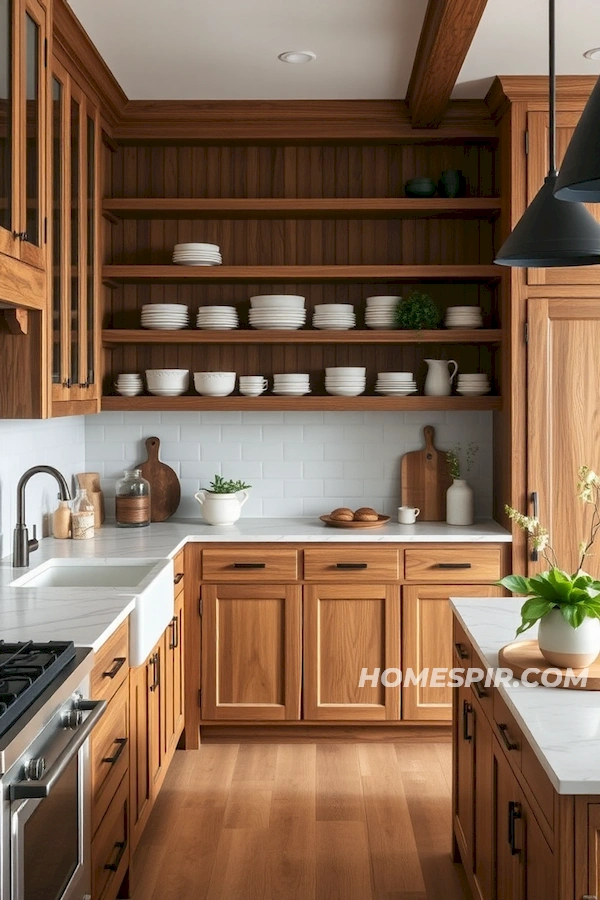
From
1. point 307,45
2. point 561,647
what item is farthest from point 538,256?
point 307,45

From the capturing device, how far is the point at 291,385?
452 cm

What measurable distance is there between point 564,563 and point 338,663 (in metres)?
1.11

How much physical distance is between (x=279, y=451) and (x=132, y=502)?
83cm

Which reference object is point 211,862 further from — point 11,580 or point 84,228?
point 84,228

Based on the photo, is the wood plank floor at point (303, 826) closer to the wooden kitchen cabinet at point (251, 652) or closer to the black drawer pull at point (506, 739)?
the wooden kitchen cabinet at point (251, 652)

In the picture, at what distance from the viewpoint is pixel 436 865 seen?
10.5 ft

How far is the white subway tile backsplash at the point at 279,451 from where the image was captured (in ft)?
16.0

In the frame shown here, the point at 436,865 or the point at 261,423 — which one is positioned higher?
the point at 261,423

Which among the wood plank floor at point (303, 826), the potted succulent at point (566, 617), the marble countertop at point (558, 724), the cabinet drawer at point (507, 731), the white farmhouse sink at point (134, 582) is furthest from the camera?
the wood plank floor at point (303, 826)

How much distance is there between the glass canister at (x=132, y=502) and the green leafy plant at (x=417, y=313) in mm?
1466

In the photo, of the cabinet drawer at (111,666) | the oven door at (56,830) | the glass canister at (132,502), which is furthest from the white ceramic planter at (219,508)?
the oven door at (56,830)

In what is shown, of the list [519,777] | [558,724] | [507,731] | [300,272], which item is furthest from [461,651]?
[300,272]

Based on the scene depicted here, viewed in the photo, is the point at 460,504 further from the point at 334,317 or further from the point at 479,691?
the point at 479,691

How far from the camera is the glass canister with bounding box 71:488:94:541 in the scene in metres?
4.19
